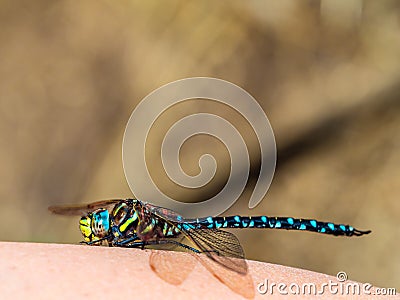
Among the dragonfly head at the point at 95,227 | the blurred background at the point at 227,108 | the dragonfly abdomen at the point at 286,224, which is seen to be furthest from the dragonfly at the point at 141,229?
the blurred background at the point at 227,108

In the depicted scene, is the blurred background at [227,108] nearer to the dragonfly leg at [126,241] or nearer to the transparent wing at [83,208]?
the transparent wing at [83,208]

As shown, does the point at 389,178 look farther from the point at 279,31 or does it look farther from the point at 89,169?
the point at 89,169

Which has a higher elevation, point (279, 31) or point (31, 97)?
point (279, 31)

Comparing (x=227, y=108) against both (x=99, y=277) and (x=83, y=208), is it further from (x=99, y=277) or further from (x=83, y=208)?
(x=99, y=277)

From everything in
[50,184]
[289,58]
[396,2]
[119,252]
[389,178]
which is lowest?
[119,252]

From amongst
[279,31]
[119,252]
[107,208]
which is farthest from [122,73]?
[119,252]
